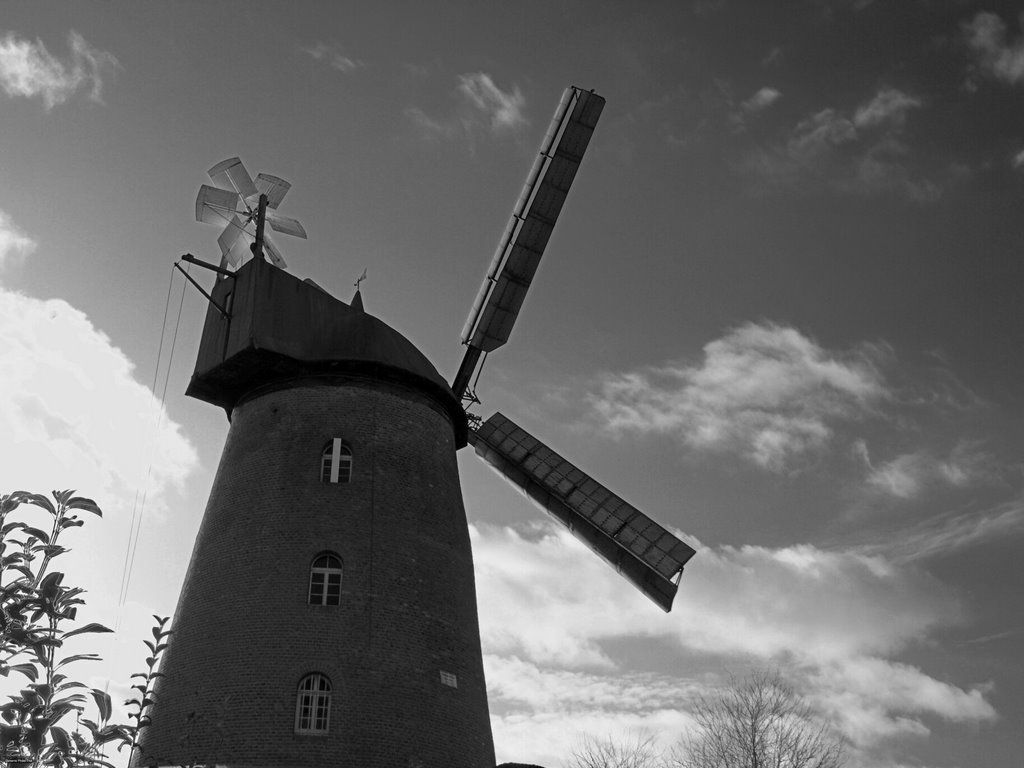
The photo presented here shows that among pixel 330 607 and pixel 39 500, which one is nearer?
pixel 39 500

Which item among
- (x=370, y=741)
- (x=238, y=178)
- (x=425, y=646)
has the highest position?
(x=238, y=178)

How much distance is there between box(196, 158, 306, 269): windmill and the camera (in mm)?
23781

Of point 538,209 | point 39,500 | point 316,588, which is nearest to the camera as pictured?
point 39,500

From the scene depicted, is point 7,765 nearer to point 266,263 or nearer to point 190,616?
point 190,616

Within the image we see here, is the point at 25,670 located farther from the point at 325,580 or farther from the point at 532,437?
the point at 532,437

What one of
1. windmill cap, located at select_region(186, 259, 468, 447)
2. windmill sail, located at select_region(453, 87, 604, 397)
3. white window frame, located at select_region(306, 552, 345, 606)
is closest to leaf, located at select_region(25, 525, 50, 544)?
white window frame, located at select_region(306, 552, 345, 606)

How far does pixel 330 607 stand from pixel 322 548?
1252mm

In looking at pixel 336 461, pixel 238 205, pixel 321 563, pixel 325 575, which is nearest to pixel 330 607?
pixel 325 575

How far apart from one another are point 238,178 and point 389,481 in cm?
940

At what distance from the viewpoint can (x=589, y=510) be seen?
25.2 metres

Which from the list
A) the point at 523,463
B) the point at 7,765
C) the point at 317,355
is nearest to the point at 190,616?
the point at 317,355

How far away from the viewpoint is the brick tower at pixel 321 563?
1758cm

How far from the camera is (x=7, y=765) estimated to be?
448 cm

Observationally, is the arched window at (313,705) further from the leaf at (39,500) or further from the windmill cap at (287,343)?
the leaf at (39,500)
